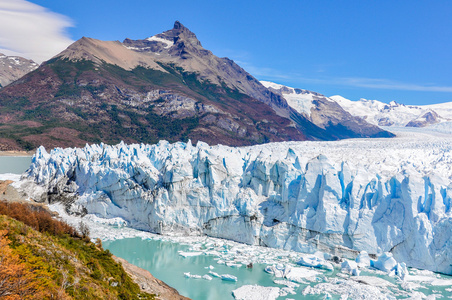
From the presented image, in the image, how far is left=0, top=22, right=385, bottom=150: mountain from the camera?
10038 centimetres

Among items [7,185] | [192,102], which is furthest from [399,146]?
[192,102]

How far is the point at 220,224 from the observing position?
24.3 meters

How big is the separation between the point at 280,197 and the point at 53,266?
1569 centimetres

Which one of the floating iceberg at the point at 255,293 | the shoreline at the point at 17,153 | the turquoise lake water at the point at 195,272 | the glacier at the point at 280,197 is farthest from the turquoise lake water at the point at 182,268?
the shoreline at the point at 17,153

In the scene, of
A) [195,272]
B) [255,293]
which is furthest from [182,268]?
[255,293]

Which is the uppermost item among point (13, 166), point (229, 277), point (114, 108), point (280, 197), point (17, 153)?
point (114, 108)

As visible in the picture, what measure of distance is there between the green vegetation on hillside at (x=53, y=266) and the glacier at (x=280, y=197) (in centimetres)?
991

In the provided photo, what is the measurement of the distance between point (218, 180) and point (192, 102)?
107 m

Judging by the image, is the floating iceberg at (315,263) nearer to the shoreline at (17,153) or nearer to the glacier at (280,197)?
the glacier at (280,197)

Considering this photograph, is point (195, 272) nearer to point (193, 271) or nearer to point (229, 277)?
point (193, 271)

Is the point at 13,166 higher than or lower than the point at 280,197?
lower

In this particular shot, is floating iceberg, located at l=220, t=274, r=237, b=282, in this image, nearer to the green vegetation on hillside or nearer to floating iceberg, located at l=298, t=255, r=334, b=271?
floating iceberg, located at l=298, t=255, r=334, b=271

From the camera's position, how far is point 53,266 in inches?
431

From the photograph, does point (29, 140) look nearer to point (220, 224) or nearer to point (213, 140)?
point (213, 140)
